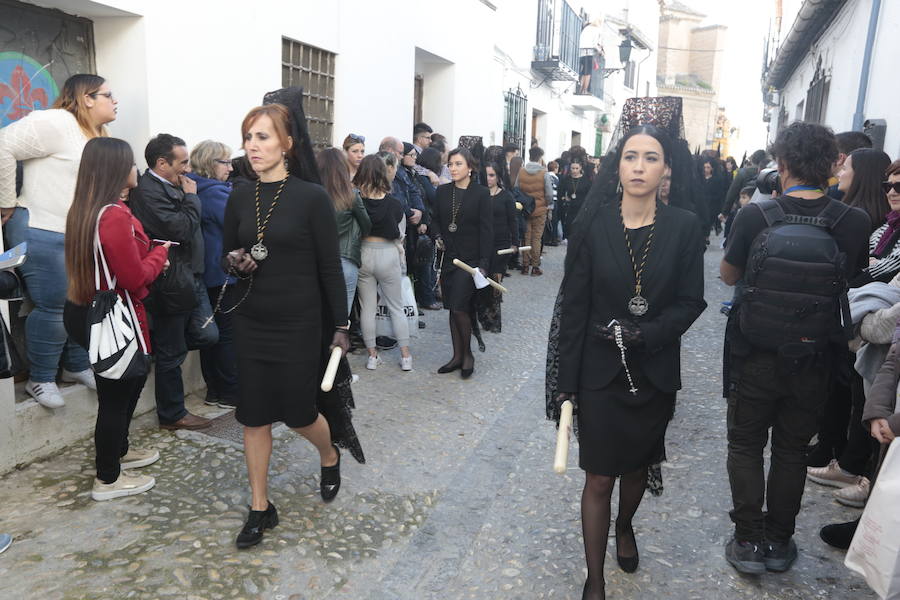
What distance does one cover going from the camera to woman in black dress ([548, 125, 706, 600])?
275cm

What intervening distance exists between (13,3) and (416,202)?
13.4 feet

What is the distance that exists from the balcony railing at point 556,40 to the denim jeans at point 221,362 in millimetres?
13169

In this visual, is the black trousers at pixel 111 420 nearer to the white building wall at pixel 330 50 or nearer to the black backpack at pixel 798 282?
the white building wall at pixel 330 50

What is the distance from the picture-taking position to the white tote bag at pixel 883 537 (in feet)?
7.44

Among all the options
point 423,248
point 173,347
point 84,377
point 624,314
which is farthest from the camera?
point 423,248

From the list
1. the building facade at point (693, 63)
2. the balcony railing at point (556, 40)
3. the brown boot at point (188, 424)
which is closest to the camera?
the brown boot at point (188, 424)

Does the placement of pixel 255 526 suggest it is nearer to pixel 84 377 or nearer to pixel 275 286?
pixel 275 286

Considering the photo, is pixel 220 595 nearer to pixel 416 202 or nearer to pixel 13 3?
pixel 13 3

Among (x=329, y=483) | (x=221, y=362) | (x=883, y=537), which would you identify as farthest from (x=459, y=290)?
(x=883, y=537)

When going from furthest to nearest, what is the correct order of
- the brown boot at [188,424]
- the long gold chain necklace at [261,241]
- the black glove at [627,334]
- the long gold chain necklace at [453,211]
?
the long gold chain necklace at [453,211] < the brown boot at [188,424] < the long gold chain necklace at [261,241] < the black glove at [627,334]

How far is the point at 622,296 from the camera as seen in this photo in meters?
2.77

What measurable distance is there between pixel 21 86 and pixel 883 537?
5260 millimetres

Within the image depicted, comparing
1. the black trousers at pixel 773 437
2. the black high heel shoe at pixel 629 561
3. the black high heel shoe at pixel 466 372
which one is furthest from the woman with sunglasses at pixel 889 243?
the black high heel shoe at pixel 466 372

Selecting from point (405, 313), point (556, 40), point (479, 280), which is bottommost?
point (405, 313)
